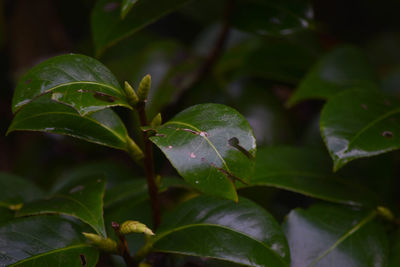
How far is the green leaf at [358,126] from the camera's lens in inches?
28.6

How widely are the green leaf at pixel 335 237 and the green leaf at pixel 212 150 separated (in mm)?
224

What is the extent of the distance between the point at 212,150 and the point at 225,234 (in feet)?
0.53

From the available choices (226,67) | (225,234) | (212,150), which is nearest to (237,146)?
(212,150)

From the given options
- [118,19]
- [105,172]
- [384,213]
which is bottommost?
[105,172]

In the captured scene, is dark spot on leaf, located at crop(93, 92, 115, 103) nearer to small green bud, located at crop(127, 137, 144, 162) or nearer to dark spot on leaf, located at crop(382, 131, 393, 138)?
small green bud, located at crop(127, 137, 144, 162)

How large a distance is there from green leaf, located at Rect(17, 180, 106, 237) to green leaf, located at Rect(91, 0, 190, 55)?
1.08 ft

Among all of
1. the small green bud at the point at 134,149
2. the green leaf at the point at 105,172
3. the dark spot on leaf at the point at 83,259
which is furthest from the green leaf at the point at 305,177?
the green leaf at the point at 105,172

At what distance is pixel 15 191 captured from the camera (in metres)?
0.94

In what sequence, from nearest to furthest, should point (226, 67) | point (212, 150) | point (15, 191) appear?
point (212, 150)
point (15, 191)
point (226, 67)

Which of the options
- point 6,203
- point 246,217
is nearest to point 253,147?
point 246,217

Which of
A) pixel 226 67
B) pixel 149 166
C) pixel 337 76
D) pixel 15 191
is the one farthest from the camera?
pixel 226 67

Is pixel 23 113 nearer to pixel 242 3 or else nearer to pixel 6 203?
pixel 6 203

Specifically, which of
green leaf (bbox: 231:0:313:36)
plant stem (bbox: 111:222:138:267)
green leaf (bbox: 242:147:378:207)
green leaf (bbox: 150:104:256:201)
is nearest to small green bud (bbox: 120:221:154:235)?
plant stem (bbox: 111:222:138:267)

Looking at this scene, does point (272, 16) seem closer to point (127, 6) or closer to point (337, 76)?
point (337, 76)
